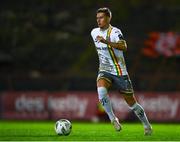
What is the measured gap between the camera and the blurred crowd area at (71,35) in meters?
31.1

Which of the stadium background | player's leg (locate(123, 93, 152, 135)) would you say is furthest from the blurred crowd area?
player's leg (locate(123, 93, 152, 135))

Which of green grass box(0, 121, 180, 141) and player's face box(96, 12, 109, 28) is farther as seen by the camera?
player's face box(96, 12, 109, 28)

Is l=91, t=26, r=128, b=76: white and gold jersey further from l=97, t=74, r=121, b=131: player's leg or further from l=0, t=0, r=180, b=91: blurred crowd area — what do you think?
l=0, t=0, r=180, b=91: blurred crowd area

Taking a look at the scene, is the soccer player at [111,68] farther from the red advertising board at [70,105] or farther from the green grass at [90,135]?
the red advertising board at [70,105]

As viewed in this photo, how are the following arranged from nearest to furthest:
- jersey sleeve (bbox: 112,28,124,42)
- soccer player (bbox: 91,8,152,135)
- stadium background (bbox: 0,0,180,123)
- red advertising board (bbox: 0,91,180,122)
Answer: jersey sleeve (bbox: 112,28,124,42)
soccer player (bbox: 91,8,152,135)
red advertising board (bbox: 0,91,180,122)
stadium background (bbox: 0,0,180,123)

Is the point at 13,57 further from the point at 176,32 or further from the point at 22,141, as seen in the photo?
the point at 22,141

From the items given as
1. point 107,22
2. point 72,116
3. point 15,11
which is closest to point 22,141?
point 107,22

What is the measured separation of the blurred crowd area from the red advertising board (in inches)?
146

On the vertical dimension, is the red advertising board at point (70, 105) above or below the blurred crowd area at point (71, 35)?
below

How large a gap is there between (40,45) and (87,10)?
3.26m

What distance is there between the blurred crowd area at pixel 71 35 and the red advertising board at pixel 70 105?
12.2ft

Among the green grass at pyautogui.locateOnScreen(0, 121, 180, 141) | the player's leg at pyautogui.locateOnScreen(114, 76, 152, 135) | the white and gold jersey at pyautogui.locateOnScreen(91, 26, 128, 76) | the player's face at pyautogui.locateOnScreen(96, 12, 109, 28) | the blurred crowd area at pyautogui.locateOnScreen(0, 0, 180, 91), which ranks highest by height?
the blurred crowd area at pyautogui.locateOnScreen(0, 0, 180, 91)

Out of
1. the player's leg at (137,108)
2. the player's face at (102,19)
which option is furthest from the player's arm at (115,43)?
the player's leg at (137,108)

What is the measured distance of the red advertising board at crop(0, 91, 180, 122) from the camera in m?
25.3
